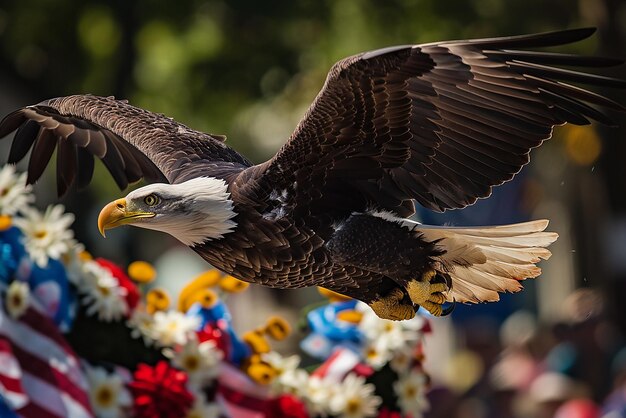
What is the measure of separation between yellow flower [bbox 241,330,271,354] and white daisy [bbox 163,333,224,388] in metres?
0.36

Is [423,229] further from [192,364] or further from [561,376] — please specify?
[561,376]

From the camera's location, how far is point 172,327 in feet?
20.7

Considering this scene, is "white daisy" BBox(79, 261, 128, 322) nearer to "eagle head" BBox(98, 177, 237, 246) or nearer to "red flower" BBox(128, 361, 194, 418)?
"red flower" BBox(128, 361, 194, 418)

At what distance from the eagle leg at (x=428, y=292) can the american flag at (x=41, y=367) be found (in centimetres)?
155

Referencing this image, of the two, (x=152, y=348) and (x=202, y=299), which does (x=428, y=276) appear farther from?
(x=202, y=299)

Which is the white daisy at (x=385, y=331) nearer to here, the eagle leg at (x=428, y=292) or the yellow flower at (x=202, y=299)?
the yellow flower at (x=202, y=299)

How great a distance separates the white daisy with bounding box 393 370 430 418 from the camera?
6824 millimetres

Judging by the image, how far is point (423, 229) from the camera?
501cm

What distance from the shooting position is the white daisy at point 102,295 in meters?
6.08

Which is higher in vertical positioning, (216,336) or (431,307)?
(431,307)

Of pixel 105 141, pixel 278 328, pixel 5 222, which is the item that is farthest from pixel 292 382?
pixel 5 222

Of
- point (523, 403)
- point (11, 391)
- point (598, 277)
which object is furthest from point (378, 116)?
point (598, 277)

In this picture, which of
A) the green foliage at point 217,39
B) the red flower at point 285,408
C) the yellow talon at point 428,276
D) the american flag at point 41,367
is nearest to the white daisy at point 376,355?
the red flower at point 285,408

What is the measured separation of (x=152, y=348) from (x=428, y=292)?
64.3 inches
